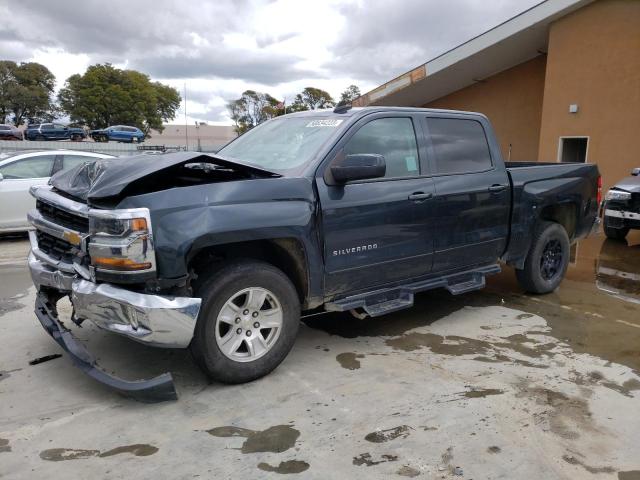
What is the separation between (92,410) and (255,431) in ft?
3.53

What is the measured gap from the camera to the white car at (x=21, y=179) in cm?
866

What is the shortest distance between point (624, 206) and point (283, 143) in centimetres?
707

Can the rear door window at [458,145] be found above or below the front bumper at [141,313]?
above

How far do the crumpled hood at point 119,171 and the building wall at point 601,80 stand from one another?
430 inches

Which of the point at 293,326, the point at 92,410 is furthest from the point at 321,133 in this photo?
the point at 92,410

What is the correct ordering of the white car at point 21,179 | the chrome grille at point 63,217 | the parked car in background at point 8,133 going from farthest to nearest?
the parked car in background at point 8,133 → the white car at point 21,179 → the chrome grille at point 63,217

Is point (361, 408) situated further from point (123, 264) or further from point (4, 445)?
point (4, 445)

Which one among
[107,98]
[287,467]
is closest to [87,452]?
[287,467]

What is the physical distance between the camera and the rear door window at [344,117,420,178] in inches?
166

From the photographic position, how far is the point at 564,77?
507 inches

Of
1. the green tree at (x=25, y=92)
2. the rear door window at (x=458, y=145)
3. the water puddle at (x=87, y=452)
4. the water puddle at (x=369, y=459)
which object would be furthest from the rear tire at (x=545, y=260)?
the green tree at (x=25, y=92)

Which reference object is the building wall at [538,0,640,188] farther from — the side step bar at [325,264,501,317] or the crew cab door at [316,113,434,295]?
the crew cab door at [316,113,434,295]

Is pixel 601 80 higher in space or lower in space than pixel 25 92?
lower

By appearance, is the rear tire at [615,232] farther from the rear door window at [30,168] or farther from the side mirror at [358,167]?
the rear door window at [30,168]
